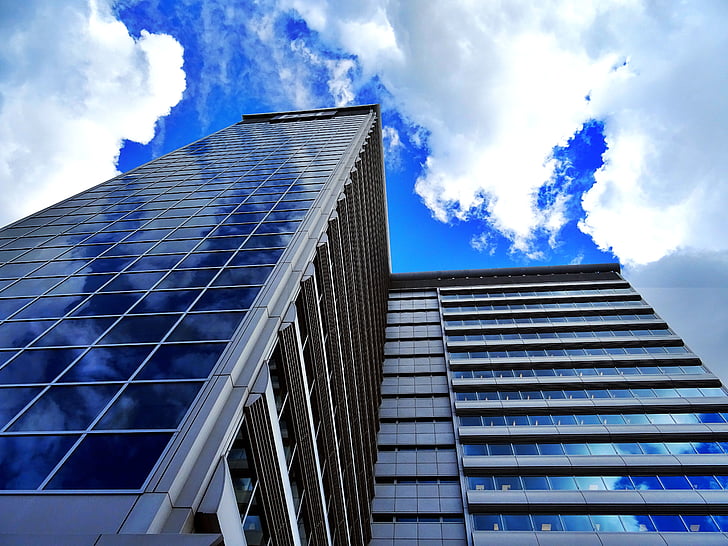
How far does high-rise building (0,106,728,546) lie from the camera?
402 inches

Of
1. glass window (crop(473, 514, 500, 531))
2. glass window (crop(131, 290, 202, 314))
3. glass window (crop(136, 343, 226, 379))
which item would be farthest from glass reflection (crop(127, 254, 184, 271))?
glass window (crop(473, 514, 500, 531))

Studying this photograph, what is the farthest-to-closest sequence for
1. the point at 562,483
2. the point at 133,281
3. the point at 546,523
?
the point at 562,483
the point at 546,523
the point at 133,281

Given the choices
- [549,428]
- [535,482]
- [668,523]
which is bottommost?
[668,523]

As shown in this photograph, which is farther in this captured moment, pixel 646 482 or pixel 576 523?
pixel 646 482

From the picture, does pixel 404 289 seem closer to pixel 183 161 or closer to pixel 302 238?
pixel 183 161

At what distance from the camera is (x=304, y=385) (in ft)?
55.0

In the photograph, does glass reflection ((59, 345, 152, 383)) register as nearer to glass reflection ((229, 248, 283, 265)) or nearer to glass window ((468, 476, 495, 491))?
glass reflection ((229, 248, 283, 265))

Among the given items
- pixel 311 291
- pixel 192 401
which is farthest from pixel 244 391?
pixel 311 291

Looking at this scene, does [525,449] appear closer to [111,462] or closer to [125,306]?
[125,306]

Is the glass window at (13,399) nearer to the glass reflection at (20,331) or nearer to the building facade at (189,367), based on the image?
the building facade at (189,367)

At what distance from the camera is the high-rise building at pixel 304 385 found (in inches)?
402

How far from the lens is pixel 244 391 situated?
11906 millimetres

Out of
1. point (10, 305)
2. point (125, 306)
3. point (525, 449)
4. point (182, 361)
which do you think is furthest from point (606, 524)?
point (10, 305)

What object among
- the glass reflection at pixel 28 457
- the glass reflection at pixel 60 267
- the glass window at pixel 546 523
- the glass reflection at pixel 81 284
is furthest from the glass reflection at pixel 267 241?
the glass window at pixel 546 523
